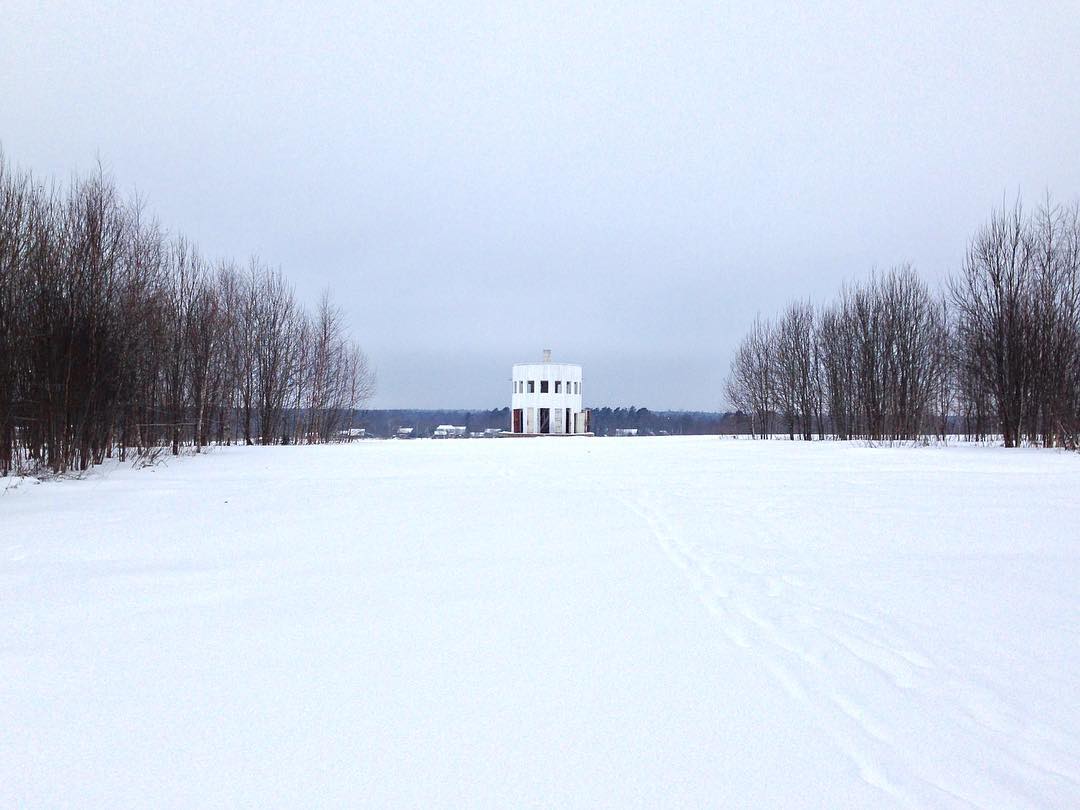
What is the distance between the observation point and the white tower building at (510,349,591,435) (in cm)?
5097

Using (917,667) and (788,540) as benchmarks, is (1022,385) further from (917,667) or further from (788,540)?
(917,667)

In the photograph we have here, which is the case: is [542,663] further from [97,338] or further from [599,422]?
[599,422]

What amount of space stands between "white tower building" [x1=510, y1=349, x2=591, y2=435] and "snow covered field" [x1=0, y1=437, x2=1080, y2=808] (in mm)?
44344

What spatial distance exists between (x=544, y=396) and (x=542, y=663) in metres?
48.0

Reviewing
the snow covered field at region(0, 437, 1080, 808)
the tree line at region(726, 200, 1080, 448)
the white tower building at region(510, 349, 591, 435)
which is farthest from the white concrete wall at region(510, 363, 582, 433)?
the snow covered field at region(0, 437, 1080, 808)

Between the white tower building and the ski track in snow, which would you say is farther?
the white tower building

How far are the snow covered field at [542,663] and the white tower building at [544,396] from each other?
44.3 metres

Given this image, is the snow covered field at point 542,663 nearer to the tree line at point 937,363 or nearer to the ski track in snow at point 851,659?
the ski track in snow at point 851,659

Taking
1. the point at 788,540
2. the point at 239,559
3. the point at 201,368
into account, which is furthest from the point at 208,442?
the point at 788,540

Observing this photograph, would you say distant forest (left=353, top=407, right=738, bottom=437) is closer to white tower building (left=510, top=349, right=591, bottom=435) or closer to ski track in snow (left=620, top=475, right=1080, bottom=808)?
white tower building (left=510, top=349, right=591, bottom=435)

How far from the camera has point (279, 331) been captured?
84.9ft

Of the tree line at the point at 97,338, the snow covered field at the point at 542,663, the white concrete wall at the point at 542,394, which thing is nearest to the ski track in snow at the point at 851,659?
the snow covered field at the point at 542,663

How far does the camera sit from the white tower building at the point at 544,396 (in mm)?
50969

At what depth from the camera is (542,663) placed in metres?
3.00
